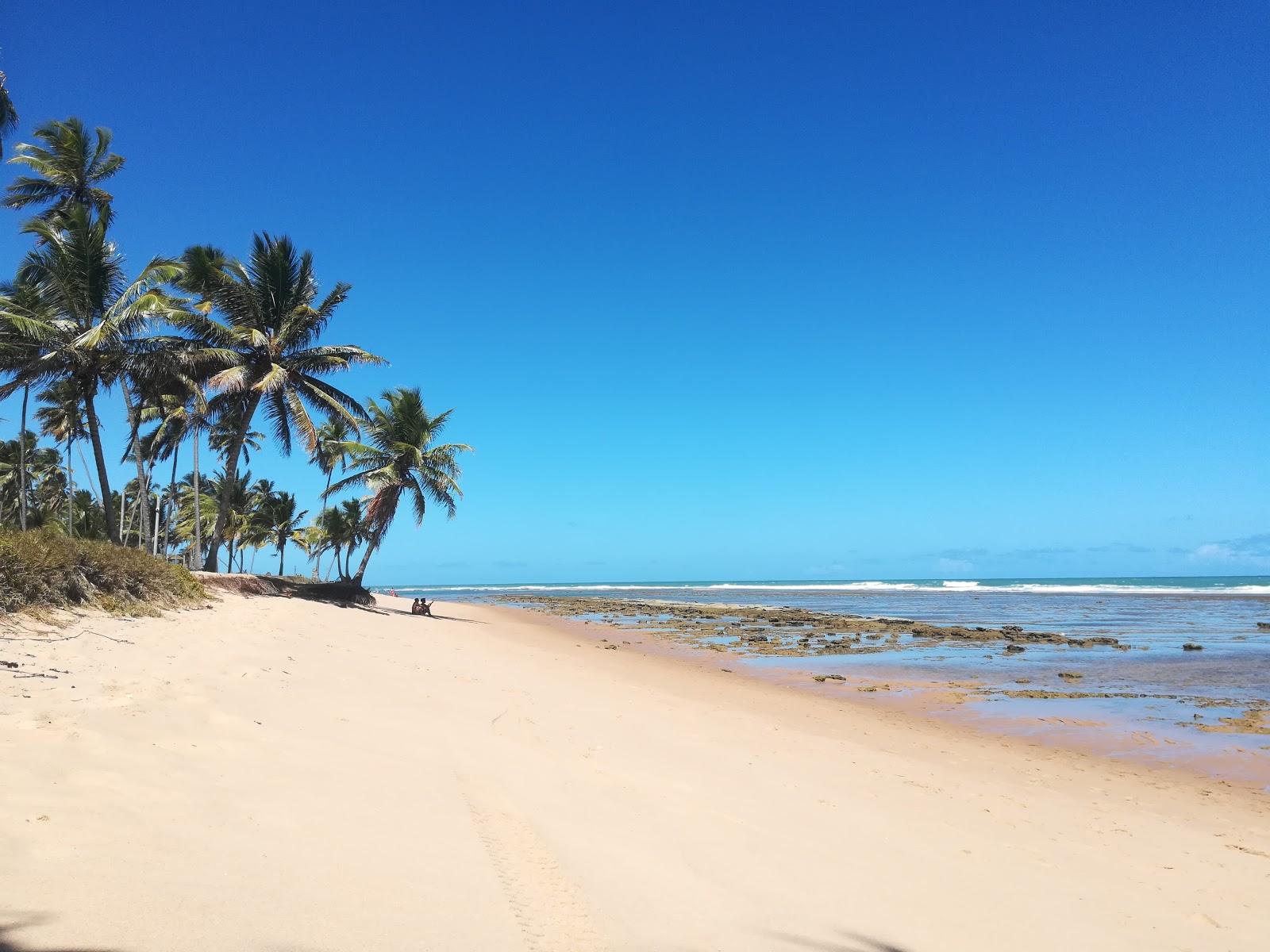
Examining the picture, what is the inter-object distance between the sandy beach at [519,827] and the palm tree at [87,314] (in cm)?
1347

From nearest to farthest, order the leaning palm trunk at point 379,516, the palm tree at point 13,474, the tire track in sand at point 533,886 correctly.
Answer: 1. the tire track in sand at point 533,886
2. the leaning palm trunk at point 379,516
3. the palm tree at point 13,474

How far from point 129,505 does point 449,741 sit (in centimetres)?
6433

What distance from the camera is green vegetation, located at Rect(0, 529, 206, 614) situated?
7480 millimetres

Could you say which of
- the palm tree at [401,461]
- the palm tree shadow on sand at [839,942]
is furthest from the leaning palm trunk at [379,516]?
the palm tree shadow on sand at [839,942]

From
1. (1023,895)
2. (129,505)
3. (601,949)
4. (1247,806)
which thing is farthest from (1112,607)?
(129,505)

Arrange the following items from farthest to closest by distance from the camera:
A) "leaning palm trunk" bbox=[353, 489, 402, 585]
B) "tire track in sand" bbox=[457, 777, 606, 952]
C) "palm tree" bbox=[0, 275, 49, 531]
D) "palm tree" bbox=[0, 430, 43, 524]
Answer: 1. "palm tree" bbox=[0, 430, 43, 524]
2. "leaning palm trunk" bbox=[353, 489, 402, 585]
3. "palm tree" bbox=[0, 275, 49, 531]
4. "tire track in sand" bbox=[457, 777, 606, 952]

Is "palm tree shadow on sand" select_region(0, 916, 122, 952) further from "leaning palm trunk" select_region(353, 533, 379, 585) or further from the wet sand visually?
"leaning palm trunk" select_region(353, 533, 379, 585)

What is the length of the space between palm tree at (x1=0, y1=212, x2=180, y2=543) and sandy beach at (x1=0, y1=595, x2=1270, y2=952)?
44.2 feet

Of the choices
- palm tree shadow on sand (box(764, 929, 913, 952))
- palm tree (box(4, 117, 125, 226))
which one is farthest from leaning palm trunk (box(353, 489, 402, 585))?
palm tree shadow on sand (box(764, 929, 913, 952))

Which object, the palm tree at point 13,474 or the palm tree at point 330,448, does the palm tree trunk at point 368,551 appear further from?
the palm tree at point 13,474

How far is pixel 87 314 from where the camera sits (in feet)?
63.8

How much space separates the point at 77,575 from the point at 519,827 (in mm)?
7600

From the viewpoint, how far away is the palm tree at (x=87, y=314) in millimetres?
18562

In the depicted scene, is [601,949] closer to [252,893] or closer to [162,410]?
[252,893]
